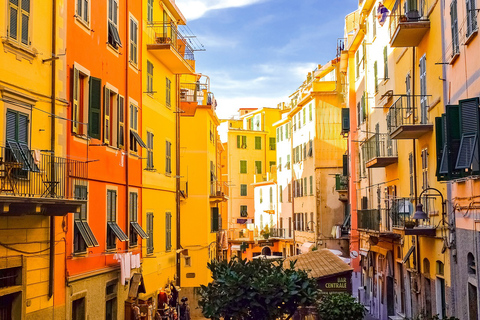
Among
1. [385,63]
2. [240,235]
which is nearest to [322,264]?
[385,63]

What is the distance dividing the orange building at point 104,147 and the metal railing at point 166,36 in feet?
5.45

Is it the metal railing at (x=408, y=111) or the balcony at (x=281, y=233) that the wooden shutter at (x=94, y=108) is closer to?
the metal railing at (x=408, y=111)

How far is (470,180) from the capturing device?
15.4 metres

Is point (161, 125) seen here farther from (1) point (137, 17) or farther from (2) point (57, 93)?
(2) point (57, 93)

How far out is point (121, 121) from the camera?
2236 cm

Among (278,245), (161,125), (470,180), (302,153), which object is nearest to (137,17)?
(161,125)

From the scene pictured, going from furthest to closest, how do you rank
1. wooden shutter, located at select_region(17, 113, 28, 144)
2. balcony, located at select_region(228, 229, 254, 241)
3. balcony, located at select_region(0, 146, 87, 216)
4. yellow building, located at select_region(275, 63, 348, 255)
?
balcony, located at select_region(228, 229, 254, 241) < yellow building, located at select_region(275, 63, 348, 255) < wooden shutter, located at select_region(17, 113, 28, 144) < balcony, located at select_region(0, 146, 87, 216)

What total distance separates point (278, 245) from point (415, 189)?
42.1 m

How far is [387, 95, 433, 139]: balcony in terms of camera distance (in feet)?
65.5

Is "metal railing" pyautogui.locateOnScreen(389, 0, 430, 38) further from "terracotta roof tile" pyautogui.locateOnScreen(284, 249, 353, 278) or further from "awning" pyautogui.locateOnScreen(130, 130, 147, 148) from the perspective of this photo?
"awning" pyautogui.locateOnScreen(130, 130, 147, 148)

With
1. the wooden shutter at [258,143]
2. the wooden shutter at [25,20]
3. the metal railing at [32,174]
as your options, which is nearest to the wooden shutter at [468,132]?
the metal railing at [32,174]

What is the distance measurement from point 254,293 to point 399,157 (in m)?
13.4

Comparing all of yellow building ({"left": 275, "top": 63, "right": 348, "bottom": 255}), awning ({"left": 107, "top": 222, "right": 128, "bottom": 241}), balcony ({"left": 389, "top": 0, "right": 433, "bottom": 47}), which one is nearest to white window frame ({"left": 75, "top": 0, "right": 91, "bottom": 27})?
awning ({"left": 107, "top": 222, "right": 128, "bottom": 241})

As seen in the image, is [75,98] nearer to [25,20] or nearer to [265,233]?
[25,20]
